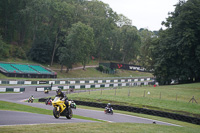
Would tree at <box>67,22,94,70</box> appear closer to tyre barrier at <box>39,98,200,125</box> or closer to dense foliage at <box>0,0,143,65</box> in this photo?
dense foliage at <box>0,0,143,65</box>

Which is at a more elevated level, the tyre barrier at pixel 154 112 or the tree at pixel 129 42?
the tree at pixel 129 42

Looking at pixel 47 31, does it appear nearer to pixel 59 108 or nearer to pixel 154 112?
pixel 154 112

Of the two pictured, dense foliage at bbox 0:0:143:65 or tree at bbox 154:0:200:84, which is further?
dense foliage at bbox 0:0:143:65

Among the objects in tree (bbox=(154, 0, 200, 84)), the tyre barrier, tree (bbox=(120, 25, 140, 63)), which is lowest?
the tyre barrier

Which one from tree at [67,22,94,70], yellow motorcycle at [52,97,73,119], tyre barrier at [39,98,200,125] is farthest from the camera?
tree at [67,22,94,70]

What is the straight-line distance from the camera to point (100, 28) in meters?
93.0

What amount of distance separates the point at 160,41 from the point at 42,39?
1534 inches

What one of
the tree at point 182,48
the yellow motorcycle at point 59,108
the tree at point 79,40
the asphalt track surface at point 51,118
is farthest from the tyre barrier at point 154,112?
the tree at point 79,40

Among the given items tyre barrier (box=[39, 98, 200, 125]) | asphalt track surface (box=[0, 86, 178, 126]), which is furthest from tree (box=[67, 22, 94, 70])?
tyre barrier (box=[39, 98, 200, 125])

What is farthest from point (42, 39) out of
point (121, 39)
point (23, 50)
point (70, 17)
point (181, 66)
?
point (181, 66)

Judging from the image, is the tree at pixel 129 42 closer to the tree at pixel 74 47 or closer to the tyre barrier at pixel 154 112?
the tree at pixel 74 47

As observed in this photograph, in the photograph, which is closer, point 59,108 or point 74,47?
point 59,108

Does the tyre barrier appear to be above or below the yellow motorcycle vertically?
below

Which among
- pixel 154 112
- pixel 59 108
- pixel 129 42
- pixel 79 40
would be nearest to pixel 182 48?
pixel 154 112
